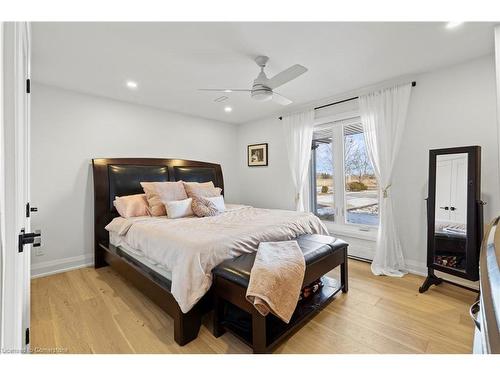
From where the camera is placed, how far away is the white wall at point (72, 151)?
9.20 feet

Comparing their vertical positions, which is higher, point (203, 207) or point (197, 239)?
point (203, 207)

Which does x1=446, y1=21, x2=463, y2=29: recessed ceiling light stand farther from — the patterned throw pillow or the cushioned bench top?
the patterned throw pillow

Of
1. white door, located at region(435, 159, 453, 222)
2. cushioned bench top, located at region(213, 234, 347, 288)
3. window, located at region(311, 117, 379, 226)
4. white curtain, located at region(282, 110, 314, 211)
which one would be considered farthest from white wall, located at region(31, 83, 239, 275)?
white door, located at region(435, 159, 453, 222)

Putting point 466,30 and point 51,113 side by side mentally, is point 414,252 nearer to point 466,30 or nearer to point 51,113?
point 466,30

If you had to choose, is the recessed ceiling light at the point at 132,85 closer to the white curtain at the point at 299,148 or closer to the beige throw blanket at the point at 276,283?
the white curtain at the point at 299,148

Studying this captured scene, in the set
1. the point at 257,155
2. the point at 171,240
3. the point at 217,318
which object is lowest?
the point at 217,318

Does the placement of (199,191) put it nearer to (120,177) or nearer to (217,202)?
(217,202)

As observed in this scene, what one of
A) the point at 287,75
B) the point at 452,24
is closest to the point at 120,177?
the point at 287,75

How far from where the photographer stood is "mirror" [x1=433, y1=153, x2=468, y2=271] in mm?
2254

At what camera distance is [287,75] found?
6.79 feet

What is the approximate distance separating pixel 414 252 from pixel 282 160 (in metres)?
2.36

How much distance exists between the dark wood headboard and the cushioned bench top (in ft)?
7.01

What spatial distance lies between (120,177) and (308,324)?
9.75 feet
